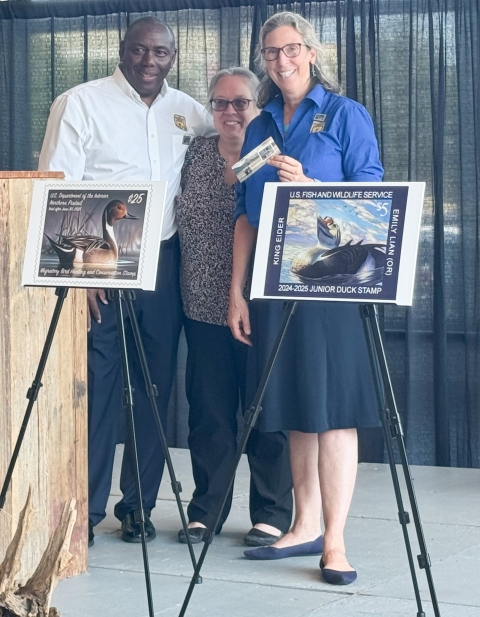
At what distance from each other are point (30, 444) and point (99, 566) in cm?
50

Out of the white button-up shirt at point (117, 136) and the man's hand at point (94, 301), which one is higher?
the white button-up shirt at point (117, 136)

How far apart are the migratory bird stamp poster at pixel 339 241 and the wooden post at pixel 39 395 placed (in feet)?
2.29

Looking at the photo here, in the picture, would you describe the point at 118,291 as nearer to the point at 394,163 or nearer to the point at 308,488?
the point at 308,488

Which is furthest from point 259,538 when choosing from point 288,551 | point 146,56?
point 146,56

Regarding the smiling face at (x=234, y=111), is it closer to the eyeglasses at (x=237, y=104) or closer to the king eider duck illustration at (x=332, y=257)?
the eyeglasses at (x=237, y=104)

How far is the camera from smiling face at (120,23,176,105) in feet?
11.0

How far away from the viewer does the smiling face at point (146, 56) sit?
11.0 ft

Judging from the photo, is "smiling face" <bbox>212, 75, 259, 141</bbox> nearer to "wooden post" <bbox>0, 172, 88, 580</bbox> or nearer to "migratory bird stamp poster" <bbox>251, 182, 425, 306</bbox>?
"wooden post" <bbox>0, 172, 88, 580</bbox>

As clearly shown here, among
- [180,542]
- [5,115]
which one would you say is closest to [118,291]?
[180,542]

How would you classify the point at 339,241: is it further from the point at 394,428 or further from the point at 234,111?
the point at 234,111

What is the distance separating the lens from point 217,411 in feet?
11.2

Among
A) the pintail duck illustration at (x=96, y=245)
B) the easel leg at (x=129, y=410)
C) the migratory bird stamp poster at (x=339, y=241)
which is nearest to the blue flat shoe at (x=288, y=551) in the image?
the easel leg at (x=129, y=410)

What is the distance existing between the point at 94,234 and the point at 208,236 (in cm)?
80

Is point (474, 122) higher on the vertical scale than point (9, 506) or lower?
higher
